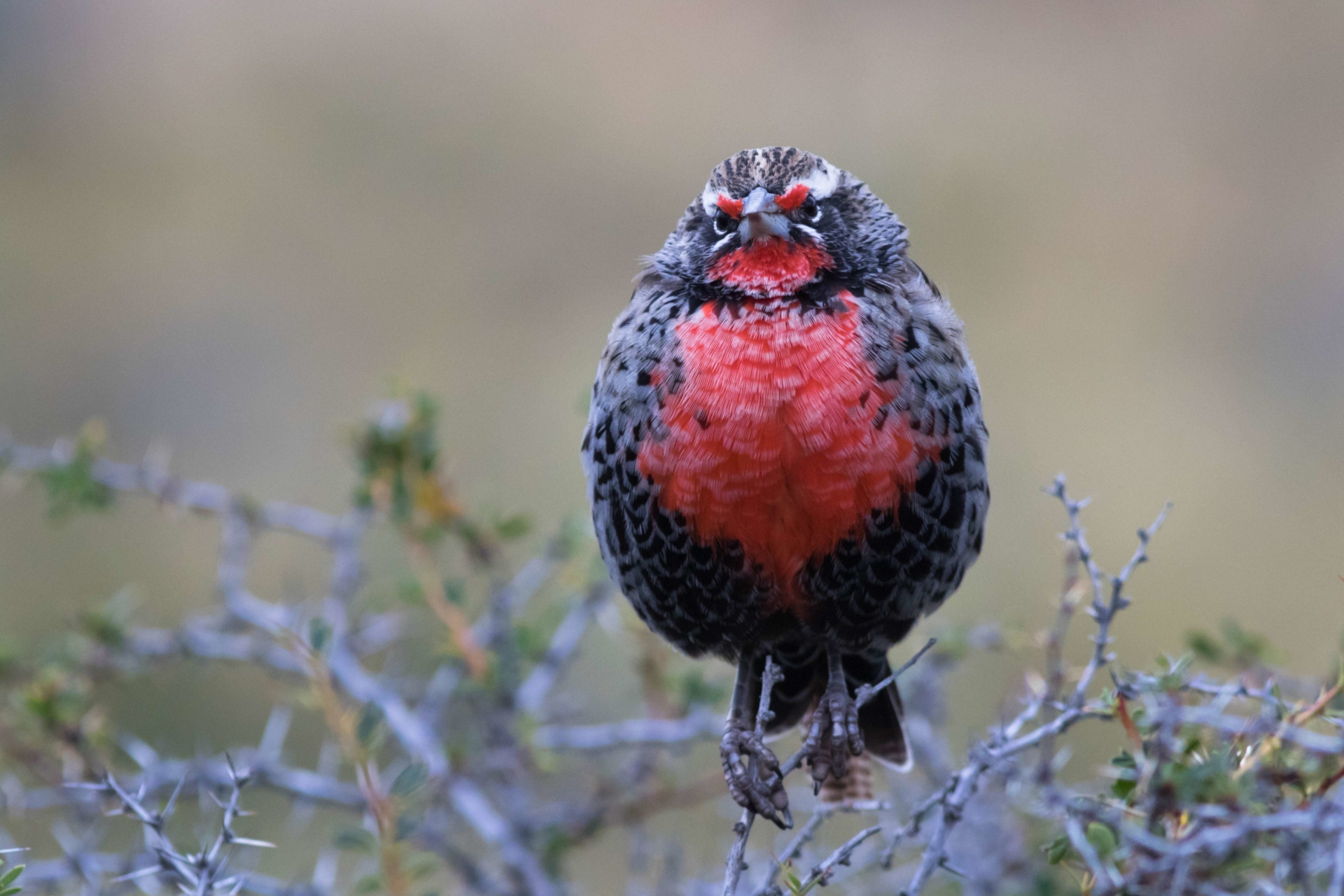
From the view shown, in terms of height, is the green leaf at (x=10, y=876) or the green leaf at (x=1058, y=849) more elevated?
the green leaf at (x=1058, y=849)

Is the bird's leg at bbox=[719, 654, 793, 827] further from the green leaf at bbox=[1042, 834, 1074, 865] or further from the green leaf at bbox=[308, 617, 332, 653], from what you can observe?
the green leaf at bbox=[308, 617, 332, 653]

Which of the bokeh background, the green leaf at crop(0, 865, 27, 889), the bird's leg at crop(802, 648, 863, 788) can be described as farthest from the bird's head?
the bokeh background

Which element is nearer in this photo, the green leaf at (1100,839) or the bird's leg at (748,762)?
the green leaf at (1100,839)

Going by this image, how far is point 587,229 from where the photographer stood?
9289 millimetres

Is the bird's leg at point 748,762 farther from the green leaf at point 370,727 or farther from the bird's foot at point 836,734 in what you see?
the green leaf at point 370,727

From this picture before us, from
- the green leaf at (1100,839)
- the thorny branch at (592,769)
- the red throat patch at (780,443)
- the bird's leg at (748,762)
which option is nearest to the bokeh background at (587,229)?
the thorny branch at (592,769)

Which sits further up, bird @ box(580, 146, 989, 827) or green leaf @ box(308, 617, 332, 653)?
bird @ box(580, 146, 989, 827)

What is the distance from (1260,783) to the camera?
1.94 metres

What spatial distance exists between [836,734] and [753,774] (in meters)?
0.35

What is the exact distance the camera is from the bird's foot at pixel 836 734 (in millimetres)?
3564

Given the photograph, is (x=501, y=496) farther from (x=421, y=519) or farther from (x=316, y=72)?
(x=316, y=72)

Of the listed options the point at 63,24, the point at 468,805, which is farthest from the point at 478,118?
the point at 468,805

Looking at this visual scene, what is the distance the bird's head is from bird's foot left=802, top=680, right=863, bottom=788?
113 centimetres

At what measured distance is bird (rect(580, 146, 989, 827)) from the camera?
10.4 feet
